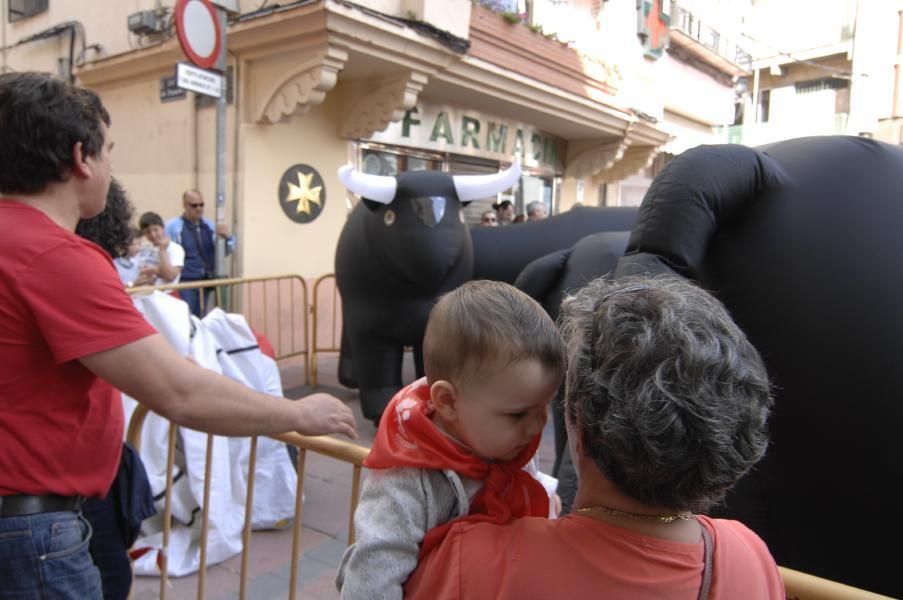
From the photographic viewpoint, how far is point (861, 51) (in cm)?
1823

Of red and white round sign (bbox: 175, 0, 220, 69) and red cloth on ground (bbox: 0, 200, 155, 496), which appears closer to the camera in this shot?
red cloth on ground (bbox: 0, 200, 155, 496)

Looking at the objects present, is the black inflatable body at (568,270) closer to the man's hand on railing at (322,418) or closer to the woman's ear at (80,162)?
the man's hand on railing at (322,418)

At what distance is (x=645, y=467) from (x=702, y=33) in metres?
15.4

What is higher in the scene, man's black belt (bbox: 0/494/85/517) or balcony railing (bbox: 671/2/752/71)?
balcony railing (bbox: 671/2/752/71)

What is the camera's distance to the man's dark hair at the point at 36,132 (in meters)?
1.32

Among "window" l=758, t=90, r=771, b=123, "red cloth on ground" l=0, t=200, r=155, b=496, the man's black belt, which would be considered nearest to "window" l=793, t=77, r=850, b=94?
"window" l=758, t=90, r=771, b=123

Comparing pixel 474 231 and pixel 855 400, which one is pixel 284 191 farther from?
pixel 855 400

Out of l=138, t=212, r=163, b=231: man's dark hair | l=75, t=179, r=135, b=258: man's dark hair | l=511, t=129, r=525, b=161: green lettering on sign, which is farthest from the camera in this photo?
l=511, t=129, r=525, b=161: green lettering on sign

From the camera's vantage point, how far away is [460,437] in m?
0.90

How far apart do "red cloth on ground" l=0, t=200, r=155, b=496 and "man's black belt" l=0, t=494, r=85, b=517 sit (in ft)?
0.06

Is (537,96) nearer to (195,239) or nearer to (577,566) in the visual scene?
(195,239)

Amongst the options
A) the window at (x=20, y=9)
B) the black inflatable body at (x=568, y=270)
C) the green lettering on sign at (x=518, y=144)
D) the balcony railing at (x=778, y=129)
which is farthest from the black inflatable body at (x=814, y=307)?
the balcony railing at (x=778, y=129)

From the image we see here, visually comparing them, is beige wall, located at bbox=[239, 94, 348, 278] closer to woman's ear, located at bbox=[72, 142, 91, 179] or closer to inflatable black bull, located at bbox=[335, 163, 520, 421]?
inflatable black bull, located at bbox=[335, 163, 520, 421]

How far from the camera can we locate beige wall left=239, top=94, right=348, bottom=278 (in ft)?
20.7
